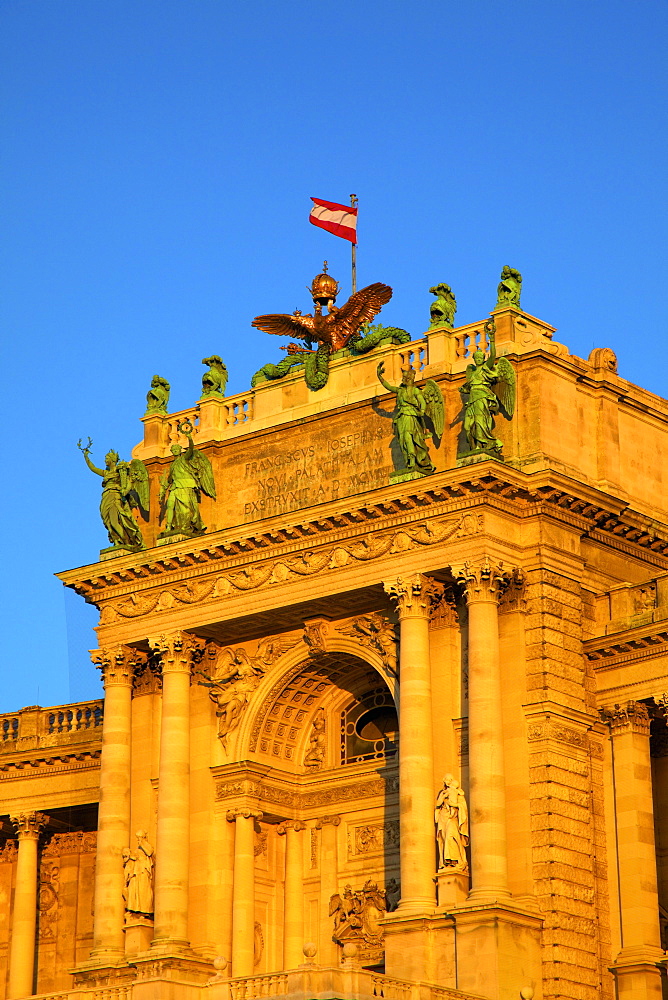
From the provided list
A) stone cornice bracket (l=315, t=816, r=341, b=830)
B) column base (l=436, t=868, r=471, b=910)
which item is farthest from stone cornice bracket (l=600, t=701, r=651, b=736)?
stone cornice bracket (l=315, t=816, r=341, b=830)

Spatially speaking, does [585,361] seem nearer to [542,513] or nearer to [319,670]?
[542,513]

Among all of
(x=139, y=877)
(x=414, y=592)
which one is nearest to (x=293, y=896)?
(x=139, y=877)

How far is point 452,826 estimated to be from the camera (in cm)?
4394

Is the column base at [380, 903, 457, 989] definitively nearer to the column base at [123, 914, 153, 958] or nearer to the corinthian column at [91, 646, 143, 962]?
the column base at [123, 914, 153, 958]

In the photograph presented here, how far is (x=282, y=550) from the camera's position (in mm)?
48594

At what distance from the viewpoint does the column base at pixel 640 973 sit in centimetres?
4381

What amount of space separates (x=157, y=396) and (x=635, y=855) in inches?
703

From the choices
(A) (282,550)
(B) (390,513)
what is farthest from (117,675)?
(B) (390,513)

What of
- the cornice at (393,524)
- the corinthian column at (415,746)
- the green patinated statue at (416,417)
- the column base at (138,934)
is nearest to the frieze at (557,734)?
the corinthian column at (415,746)

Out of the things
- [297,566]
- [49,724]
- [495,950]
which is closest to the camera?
[495,950]

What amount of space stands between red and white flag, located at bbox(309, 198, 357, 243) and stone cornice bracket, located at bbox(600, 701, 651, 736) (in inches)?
580

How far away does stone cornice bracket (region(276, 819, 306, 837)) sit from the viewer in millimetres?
50781

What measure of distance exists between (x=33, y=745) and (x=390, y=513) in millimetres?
16025

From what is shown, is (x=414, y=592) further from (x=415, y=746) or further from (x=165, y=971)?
(x=165, y=971)
